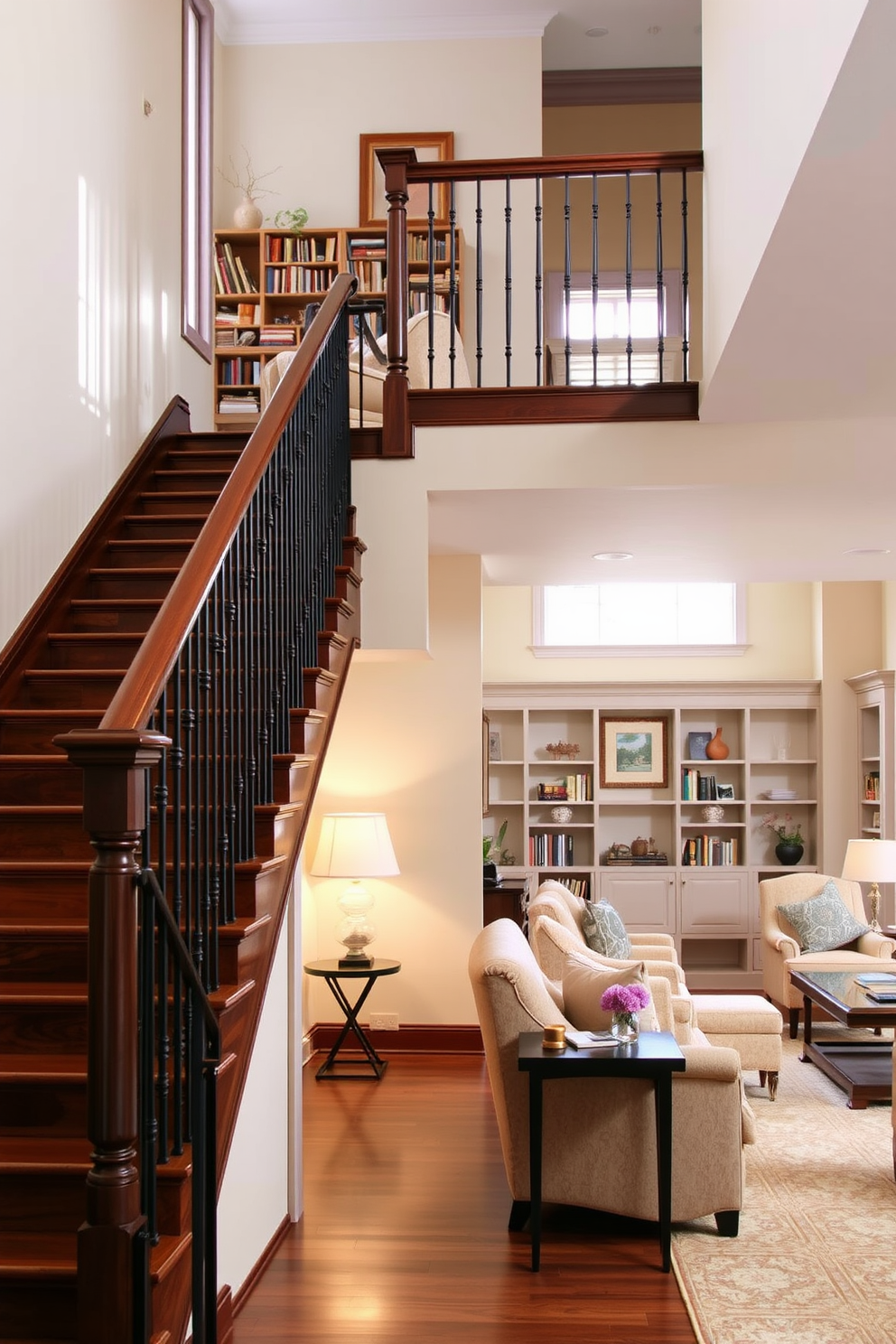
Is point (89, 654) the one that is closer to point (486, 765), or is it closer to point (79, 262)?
point (79, 262)

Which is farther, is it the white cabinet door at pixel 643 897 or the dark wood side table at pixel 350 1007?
the white cabinet door at pixel 643 897

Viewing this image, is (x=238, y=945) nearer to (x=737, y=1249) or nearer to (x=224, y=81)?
(x=737, y=1249)

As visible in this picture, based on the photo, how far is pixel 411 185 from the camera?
8.02 meters

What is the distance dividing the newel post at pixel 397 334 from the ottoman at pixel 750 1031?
3279 mm

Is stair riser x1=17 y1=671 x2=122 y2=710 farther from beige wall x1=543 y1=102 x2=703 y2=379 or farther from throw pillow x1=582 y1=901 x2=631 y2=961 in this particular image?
beige wall x1=543 y1=102 x2=703 y2=379

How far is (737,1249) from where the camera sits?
4316mm

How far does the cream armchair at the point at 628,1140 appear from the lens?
4.43 m

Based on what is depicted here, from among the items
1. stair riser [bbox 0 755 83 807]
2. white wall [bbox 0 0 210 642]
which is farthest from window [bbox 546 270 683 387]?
stair riser [bbox 0 755 83 807]

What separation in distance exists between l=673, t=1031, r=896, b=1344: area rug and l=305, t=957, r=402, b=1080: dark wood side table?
202 centimetres

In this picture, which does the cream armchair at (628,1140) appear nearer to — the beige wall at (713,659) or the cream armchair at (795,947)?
the cream armchair at (795,947)

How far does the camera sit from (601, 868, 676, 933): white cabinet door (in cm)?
978

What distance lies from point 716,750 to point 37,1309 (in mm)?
8214

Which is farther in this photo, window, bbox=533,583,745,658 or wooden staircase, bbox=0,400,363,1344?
window, bbox=533,583,745,658

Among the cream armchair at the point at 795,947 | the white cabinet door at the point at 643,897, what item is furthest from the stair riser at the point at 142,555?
the white cabinet door at the point at 643,897
